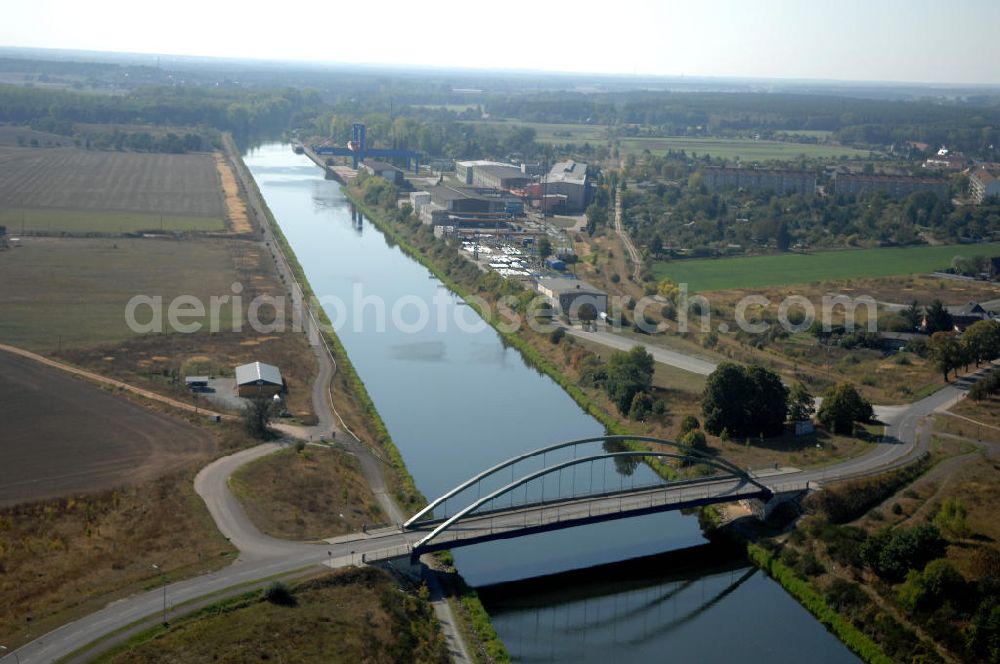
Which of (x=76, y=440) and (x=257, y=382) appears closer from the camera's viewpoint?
(x=76, y=440)

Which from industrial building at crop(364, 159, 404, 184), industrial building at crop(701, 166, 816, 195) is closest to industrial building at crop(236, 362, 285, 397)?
industrial building at crop(364, 159, 404, 184)

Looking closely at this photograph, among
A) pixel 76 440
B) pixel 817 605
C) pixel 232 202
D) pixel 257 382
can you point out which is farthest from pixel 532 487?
pixel 232 202

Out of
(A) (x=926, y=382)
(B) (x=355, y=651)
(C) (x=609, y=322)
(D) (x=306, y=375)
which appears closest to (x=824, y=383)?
(A) (x=926, y=382)

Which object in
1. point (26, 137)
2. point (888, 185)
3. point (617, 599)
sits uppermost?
point (888, 185)

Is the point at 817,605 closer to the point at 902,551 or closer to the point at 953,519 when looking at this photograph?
the point at 902,551

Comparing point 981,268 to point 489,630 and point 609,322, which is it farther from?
point 489,630

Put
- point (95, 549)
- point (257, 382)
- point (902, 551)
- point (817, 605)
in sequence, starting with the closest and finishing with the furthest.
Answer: point (95, 549), point (817, 605), point (902, 551), point (257, 382)
